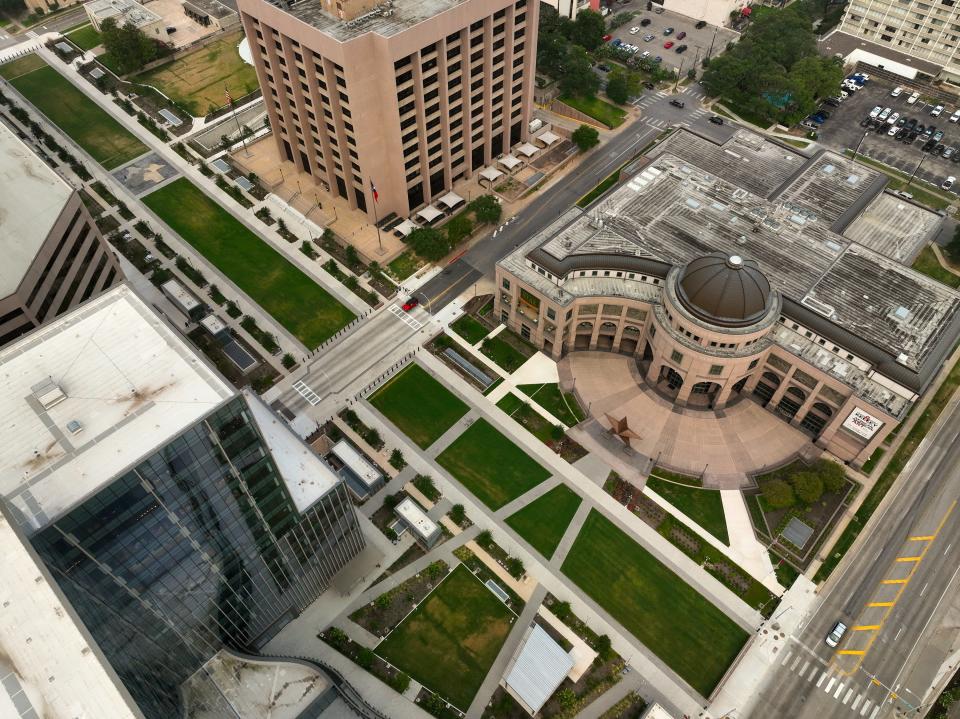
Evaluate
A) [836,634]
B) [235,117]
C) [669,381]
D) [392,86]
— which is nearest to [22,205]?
[392,86]

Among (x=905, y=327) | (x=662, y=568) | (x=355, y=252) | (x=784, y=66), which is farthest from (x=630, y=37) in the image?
(x=662, y=568)

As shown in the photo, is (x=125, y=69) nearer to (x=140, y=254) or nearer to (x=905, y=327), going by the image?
(x=140, y=254)

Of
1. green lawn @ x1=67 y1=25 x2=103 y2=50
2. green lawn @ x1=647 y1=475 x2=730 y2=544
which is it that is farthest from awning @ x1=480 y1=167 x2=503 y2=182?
green lawn @ x1=67 y1=25 x2=103 y2=50

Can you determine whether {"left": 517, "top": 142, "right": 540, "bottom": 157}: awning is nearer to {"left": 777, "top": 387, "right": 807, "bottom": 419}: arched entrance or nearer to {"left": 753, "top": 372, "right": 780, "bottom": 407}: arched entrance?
{"left": 753, "top": 372, "right": 780, "bottom": 407}: arched entrance

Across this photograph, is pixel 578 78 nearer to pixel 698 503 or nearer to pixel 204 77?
pixel 204 77

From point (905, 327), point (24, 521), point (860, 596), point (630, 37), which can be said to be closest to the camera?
point (24, 521)
